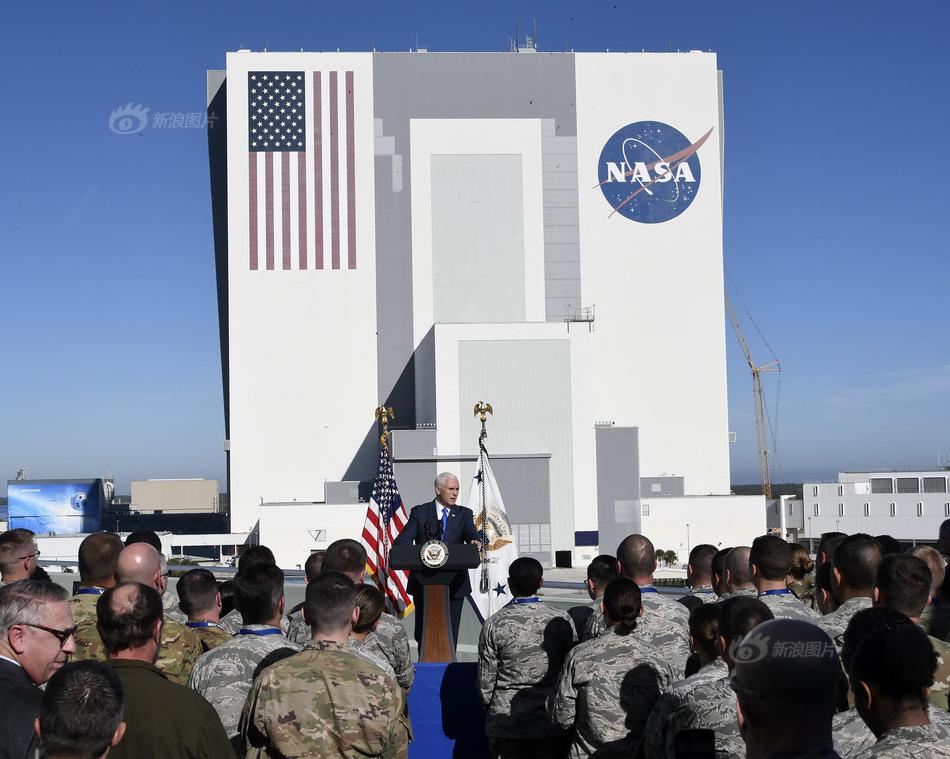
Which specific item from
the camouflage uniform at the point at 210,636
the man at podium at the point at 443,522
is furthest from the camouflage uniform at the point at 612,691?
the man at podium at the point at 443,522

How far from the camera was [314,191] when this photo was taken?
4962cm

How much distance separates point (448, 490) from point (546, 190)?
42.3 m

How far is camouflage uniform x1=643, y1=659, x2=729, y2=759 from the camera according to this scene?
14.6 ft

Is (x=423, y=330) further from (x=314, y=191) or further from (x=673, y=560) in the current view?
(x=673, y=560)

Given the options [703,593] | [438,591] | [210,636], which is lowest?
[438,591]

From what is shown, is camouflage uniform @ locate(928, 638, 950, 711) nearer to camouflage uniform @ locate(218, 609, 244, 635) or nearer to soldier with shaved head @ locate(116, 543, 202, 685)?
soldier with shaved head @ locate(116, 543, 202, 685)

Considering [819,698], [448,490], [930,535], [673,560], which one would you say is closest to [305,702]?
[819,698]

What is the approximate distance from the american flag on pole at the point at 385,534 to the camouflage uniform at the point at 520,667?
5.42 meters

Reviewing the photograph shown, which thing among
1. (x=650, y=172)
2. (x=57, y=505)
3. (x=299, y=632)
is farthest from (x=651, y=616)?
(x=57, y=505)

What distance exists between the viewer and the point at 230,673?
17.4 feet

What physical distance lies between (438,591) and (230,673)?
4077mm

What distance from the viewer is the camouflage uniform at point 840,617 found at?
18.6 feet

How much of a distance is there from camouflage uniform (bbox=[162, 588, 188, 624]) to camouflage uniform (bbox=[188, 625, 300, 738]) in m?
1.55

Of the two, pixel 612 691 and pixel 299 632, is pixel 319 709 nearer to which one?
pixel 612 691
